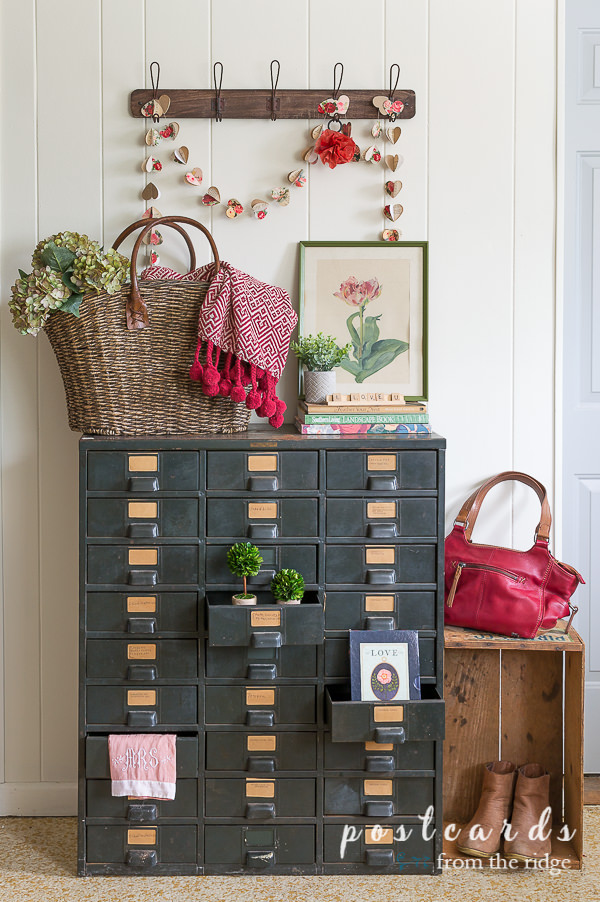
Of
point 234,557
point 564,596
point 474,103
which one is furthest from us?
point 474,103

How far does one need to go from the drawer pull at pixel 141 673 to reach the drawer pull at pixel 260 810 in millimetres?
395

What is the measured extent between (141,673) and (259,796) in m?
0.42

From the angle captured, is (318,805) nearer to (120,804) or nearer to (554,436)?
(120,804)

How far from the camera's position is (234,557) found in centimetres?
188

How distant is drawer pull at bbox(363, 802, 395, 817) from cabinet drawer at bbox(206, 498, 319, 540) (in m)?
0.68

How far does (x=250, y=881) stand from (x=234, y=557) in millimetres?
812

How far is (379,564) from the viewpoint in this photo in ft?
6.43

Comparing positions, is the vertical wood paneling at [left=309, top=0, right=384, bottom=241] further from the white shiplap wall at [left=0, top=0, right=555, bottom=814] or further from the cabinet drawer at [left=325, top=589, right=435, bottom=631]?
the cabinet drawer at [left=325, top=589, right=435, bottom=631]

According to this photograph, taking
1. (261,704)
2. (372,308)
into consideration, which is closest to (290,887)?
(261,704)

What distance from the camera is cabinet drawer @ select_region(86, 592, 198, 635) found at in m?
1.94

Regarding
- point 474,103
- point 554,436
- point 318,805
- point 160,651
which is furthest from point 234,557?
point 474,103

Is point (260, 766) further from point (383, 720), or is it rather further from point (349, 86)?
point (349, 86)

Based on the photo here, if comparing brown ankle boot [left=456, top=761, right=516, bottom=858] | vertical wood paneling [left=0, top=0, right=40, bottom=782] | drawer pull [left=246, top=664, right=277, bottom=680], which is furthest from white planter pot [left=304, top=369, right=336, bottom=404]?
brown ankle boot [left=456, top=761, right=516, bottom=858]

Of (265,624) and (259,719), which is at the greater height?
(265,624)
